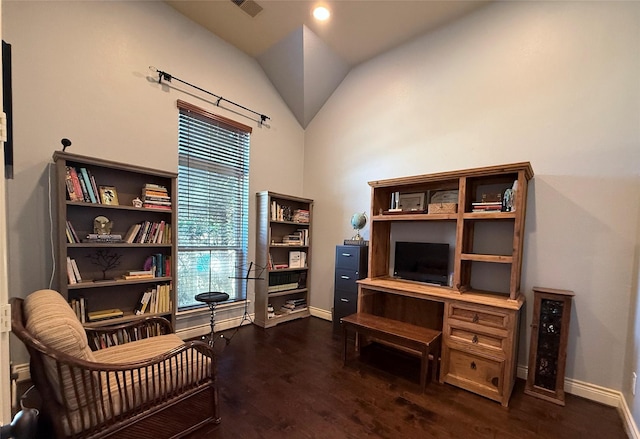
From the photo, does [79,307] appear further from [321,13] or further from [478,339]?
[321,13]

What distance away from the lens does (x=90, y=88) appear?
2502 mm

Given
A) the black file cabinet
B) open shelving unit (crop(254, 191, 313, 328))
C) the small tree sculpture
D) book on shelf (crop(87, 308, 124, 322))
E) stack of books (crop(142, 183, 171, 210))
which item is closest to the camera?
book on shelf (crop(87, 308, 124, 322))

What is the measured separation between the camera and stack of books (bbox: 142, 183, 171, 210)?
2.61 metres

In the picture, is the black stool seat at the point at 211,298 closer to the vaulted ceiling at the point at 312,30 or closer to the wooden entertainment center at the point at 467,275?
the wooden entertainment center at the point at 467,275

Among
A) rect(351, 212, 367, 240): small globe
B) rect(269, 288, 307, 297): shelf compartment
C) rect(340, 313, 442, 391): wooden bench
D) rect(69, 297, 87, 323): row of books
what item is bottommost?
rect(269, 288, 307, 297): shelf compartment

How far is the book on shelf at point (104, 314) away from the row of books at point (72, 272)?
1.14ft

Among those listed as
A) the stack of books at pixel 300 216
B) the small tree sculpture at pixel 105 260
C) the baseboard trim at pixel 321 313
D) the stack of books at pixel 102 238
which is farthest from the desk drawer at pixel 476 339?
the small tree sculpture at pixel 105 260

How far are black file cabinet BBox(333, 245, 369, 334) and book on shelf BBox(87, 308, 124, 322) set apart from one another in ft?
7.49

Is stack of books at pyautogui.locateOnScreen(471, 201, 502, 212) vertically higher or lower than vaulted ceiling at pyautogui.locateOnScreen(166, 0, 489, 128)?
lower

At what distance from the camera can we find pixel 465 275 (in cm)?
269

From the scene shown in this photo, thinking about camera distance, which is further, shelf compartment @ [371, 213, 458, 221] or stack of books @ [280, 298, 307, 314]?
stack of books @ [280, 298, 307, 314]

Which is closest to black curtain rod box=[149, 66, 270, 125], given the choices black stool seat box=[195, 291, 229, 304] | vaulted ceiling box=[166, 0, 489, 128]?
vaulted ceiling box=[166, 0, 489, 128]

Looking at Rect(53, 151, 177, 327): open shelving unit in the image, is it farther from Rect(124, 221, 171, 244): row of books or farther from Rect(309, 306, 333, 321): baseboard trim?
Rect(309, 306, 333, 321): baseboard trim

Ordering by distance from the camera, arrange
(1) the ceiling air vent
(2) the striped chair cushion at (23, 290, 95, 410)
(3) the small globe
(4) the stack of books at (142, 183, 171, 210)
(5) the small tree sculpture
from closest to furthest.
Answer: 1. (2) the striped chair cushion at (23, 290, 95, 410)
2. (5) the small tree sculpture
3. (4) the stack of books at (142, 183, 171, 210)
4. (1) the ceiling air vent
5. (3) the small globe
